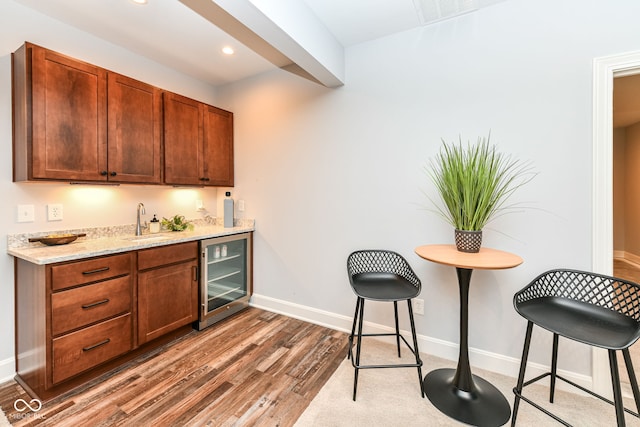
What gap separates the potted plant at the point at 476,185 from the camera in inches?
69.0

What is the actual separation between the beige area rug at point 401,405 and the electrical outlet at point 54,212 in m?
2.28

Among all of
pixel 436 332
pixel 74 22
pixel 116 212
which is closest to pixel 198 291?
pixel 116 212

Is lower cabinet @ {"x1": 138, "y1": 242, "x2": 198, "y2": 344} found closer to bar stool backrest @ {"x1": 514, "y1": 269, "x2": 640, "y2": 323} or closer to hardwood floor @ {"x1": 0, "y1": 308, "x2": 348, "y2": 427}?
hardwood floor @ {"x1": 0, "y1": 308, "x2": 348, "y2": 427}

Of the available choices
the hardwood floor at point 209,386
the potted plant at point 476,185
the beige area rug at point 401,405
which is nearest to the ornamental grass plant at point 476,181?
the potted plant at point 476,185

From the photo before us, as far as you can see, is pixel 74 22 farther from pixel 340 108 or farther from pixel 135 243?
pixel 340 108

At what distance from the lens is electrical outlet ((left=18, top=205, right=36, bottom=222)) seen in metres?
1.98

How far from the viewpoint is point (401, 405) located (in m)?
1.69

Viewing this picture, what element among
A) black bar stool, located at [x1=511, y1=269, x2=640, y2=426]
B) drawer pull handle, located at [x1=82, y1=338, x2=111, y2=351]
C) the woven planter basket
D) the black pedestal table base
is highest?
the woven planter basket

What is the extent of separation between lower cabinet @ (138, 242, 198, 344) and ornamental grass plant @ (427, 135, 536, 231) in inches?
84.9

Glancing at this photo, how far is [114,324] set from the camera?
199 cm

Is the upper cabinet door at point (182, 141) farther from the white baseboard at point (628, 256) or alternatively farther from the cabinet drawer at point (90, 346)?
the white baseboard at point (628, 256)

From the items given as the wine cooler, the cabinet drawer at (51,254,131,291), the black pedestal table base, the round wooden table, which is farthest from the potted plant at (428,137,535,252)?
the cabinet drawer at (51,254,131,291)

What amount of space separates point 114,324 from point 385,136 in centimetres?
249

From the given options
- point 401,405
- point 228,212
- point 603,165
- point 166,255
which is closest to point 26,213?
point 166,255
